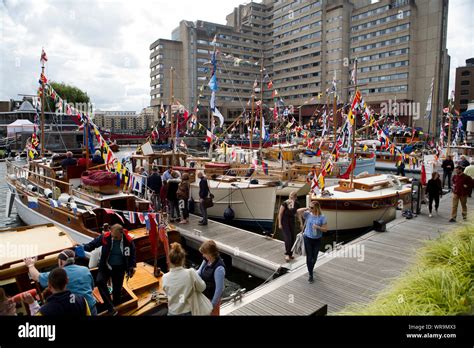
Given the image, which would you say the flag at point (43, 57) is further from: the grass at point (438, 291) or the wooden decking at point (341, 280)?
the grass at point (438, 291)

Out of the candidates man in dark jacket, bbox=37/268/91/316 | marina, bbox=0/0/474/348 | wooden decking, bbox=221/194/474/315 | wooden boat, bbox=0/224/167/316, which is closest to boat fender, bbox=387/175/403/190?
marina, bbox=0/0/474/348

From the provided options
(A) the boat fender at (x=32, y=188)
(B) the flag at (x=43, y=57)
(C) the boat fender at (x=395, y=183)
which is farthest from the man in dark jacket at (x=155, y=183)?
(C) the boat fender at (x=395, y=183)

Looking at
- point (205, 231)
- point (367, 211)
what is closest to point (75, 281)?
point (205, 231)

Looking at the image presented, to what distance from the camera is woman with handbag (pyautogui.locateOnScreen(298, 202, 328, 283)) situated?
7203 millimetres

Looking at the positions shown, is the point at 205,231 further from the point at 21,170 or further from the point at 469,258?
the point at 21,170

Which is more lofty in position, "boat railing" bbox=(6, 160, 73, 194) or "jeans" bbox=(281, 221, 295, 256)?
"boat railing" bbox=(6, 160, 73, 194)

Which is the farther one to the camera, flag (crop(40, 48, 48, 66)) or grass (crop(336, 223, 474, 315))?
flag (crop(40, 48, 48, 66))

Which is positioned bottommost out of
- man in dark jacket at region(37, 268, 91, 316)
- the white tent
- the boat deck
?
the boat deck

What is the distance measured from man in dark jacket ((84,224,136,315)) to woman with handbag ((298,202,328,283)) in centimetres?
367

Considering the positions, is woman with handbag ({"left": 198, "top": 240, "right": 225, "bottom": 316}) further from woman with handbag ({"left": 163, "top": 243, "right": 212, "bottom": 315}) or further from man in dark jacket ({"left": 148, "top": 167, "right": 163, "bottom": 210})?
man in dark jacket ({"left": 148, "top": 167, "right": 163, "bottom": 210})

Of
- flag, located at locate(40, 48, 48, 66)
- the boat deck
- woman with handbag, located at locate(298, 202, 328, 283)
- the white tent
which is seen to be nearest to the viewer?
woman with handbag, located at locate(298, 202, 328, 283)

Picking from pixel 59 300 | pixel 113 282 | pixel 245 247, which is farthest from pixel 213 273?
pixel 245 247

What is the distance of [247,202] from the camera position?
14750 millimetres

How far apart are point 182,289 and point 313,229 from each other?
3.76 meters
